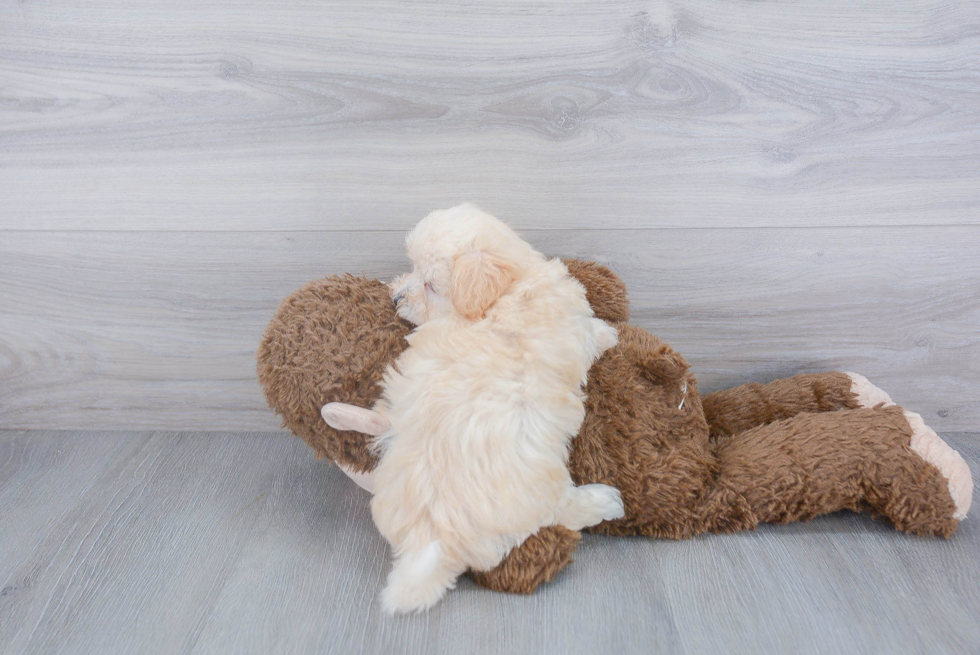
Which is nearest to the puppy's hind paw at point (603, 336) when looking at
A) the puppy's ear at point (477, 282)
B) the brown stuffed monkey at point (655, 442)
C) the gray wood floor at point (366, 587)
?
the brown stuffed monkey at point (655, 442)

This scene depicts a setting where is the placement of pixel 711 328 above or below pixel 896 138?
below

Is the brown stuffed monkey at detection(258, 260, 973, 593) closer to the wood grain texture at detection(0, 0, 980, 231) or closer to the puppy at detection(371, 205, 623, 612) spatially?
the puppy at detection(371, 205, 623, 612)

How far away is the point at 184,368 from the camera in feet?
3.80

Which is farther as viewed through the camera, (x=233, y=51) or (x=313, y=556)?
(x=233, y=51)

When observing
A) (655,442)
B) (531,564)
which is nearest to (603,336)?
(655,442)

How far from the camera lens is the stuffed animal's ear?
0.83 metres

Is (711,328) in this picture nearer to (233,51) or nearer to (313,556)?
(313,556)

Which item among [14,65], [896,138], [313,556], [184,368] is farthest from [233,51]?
[896,138]

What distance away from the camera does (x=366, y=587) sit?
818 millimetres

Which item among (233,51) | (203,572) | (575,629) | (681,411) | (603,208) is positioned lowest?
(203,572)

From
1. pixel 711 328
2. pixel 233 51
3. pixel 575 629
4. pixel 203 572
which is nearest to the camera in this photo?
pixel 575 629

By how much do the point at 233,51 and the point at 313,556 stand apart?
28.8 inches

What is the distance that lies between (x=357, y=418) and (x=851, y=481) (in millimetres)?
645

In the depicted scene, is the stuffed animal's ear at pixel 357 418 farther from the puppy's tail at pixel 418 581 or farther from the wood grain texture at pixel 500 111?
the wood grain texture at pixel 500 111
